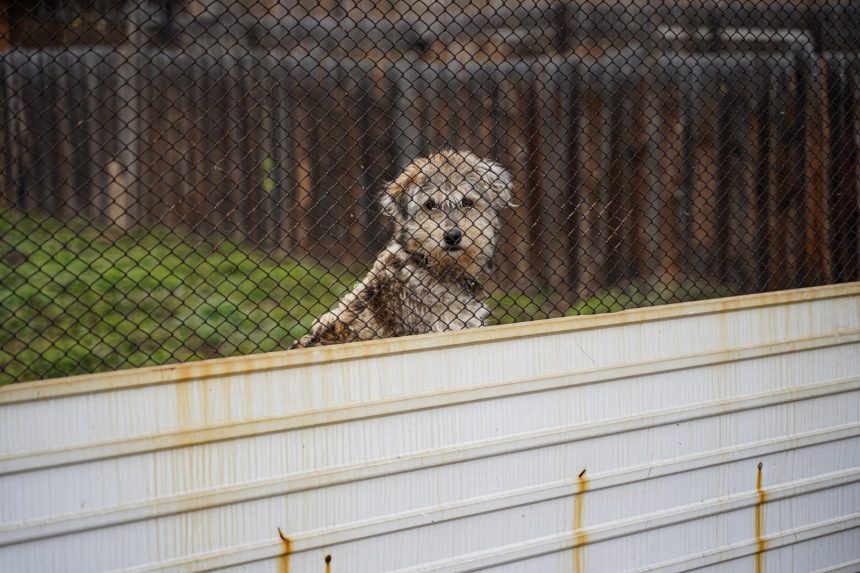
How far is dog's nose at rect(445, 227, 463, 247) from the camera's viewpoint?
4211mm

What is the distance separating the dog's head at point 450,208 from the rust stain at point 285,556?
71.3 inches

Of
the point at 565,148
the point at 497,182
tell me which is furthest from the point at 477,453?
the point at 565,148

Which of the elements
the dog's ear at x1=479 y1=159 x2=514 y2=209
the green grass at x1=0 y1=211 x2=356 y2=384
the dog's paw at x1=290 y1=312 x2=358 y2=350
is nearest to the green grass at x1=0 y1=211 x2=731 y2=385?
the green grass at x1=0 y1=211 x2=356 y2=384

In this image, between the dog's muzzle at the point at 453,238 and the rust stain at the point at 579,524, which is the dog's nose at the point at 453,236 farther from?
the rust stain at the point at 579,524

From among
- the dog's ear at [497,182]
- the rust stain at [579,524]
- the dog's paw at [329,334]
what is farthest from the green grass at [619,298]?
the rust stain at [579,524]

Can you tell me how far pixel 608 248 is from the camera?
7.21m

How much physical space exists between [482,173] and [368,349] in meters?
1.92

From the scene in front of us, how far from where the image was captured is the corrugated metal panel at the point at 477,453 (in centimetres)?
253

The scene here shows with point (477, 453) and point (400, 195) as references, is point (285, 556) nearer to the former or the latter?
point (477, 453)

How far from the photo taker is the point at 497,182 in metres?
4.65

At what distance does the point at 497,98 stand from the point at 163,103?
112 inches

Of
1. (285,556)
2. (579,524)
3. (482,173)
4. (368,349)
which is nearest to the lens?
(285,556)

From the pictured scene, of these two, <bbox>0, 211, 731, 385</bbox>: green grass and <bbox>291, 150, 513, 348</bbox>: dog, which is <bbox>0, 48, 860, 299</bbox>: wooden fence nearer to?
<bbox>0, 211, 731, 385</bbox>: green grass

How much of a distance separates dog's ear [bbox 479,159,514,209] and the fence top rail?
1.46 m
